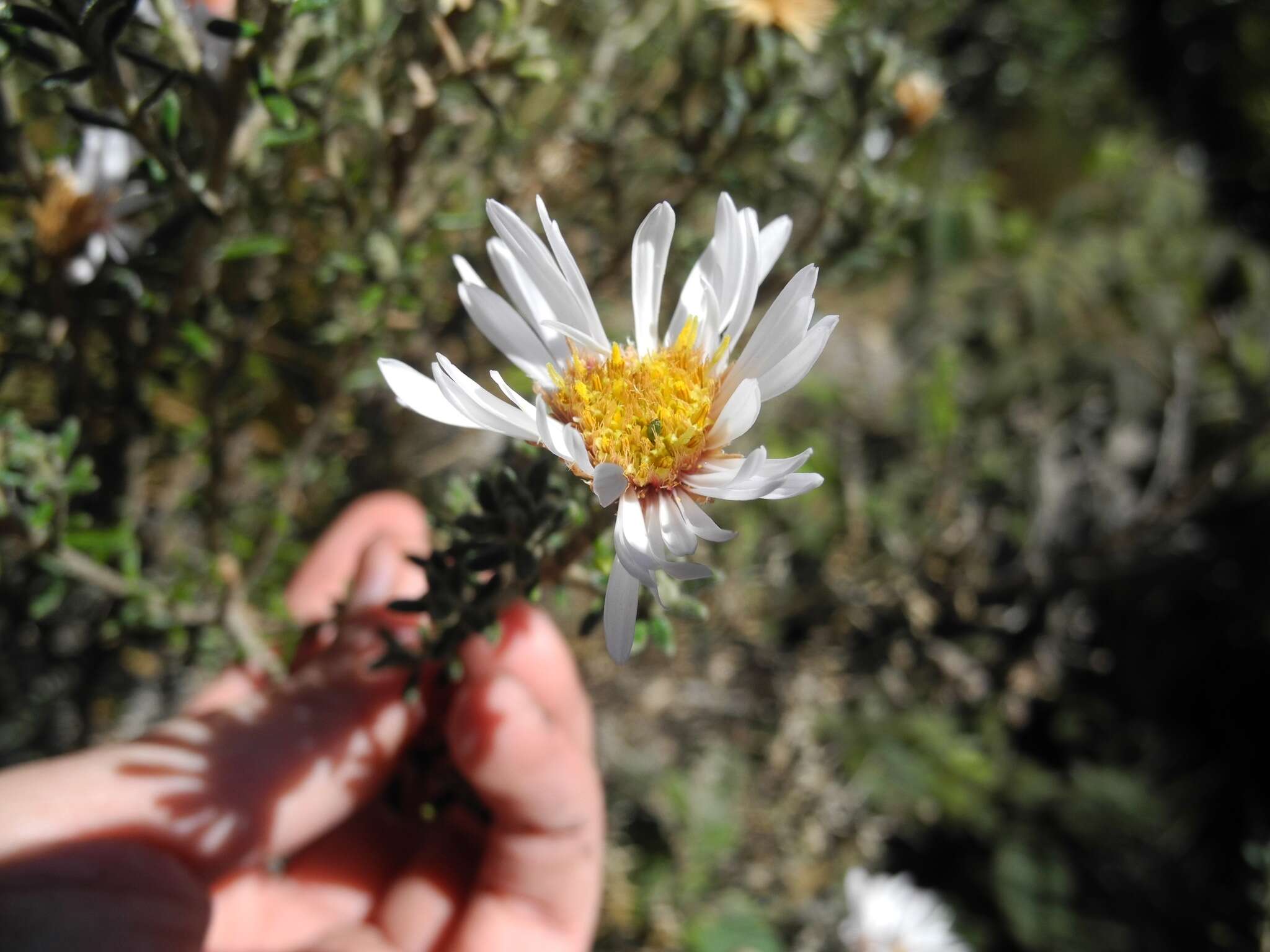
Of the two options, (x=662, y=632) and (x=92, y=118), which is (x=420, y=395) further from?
(x=92, y=118)

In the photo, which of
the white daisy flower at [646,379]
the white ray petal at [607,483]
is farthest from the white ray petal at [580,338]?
the white ray petal at [607,483]

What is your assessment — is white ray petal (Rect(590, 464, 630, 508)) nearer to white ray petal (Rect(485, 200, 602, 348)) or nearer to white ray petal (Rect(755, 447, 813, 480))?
white ray petal (Rect(755, 447, 813, 480))

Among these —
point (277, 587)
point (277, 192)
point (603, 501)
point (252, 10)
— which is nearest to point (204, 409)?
point (277, 192)

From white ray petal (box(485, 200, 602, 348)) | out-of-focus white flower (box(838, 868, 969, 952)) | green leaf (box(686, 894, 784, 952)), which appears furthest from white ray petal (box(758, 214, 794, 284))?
out-of-focus white flower (box(838, 868, 969, 952))

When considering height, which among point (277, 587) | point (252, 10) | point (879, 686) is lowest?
point (879, 686)

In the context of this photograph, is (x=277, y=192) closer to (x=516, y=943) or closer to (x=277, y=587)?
(x=277, y=587)

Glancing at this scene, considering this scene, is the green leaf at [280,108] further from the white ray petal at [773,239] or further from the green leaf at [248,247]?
the white ray petal at [773,239]
